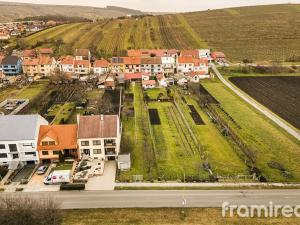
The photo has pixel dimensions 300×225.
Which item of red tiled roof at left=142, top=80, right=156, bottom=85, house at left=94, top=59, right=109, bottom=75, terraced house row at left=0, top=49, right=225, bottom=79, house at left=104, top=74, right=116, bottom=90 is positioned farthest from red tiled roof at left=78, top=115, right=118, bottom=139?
house at left=94, top=59, right=109, bottom=75

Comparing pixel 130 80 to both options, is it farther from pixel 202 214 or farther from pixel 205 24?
pixel 205 24

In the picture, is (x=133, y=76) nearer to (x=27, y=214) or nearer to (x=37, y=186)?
(x=37, y=186)

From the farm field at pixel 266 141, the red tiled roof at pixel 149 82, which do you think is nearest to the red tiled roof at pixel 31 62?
the red tiled roof at pixel 149 82

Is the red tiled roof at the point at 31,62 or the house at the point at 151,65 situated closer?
the house at the point at 151,65

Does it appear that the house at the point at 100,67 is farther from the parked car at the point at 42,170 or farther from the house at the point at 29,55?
the parked car at the point at 42,170

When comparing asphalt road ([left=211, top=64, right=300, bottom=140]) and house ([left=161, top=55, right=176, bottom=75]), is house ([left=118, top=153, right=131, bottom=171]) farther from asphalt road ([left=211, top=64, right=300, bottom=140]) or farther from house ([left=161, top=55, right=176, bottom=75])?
house ([left=161, top=55, right=176, bottom=75])
